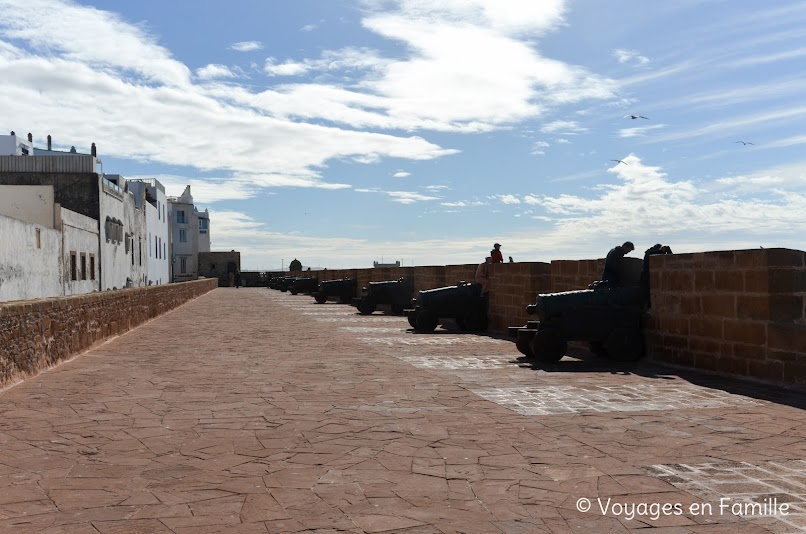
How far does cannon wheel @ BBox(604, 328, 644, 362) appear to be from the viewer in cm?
954

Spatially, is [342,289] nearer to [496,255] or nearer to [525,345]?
[496,255]

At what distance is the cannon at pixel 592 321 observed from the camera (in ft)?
31.0

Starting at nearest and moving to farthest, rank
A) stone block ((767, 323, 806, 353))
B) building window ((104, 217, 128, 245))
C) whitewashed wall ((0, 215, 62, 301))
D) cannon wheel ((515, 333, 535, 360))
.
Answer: stone block ((767, 323, 806, 353)), cannon wheel ((515, 333, 535, 360)), whitewashed wall ((0, 215, 62, 301)), building window ((104, 217, 128, 245))

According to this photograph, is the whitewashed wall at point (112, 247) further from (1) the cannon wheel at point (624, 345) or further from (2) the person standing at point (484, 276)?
(1) the cannon wheel at point (624, 345)

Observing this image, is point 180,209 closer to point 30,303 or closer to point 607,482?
point 30,303

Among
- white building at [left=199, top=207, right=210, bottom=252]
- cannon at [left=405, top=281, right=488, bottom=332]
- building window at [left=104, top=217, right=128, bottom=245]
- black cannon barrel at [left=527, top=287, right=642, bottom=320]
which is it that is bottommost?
cannon at [left=405, top=281, right=488, bottom=332]

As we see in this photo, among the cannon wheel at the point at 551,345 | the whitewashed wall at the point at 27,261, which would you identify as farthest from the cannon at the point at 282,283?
the cannon wheel at the point at 551,345

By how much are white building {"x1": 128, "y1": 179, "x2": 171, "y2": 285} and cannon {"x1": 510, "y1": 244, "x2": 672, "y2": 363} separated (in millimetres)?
43921

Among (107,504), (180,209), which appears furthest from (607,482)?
(180,209)

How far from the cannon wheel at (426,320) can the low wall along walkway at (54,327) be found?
18.9ft

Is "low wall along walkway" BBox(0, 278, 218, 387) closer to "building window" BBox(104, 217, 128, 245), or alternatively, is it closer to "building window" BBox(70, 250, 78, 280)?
"building window" BBox(70, 250, 78, 280)

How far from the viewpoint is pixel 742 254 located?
8.13 m

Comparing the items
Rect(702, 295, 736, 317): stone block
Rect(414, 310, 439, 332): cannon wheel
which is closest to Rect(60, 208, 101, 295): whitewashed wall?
Rect(414, 310, 439, 332): cannon wheel

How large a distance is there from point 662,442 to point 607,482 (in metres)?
1.09
